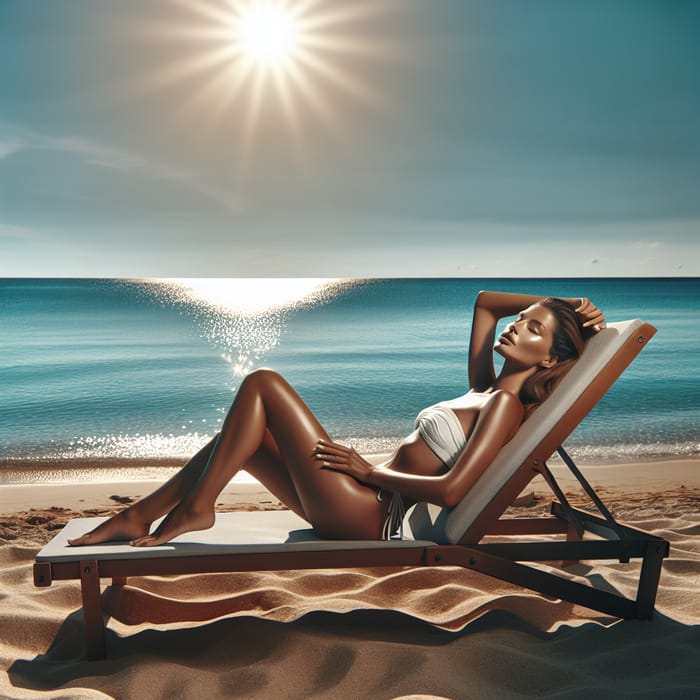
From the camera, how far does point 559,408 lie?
119 inches

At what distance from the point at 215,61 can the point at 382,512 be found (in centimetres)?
3215

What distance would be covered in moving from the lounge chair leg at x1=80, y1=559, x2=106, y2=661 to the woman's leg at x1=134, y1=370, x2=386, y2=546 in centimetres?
30

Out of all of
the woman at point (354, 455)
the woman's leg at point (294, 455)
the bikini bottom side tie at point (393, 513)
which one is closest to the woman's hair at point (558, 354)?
the woman at point (354, 455)

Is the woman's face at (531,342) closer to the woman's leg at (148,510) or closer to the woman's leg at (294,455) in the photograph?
the woman's leg at (294,455)

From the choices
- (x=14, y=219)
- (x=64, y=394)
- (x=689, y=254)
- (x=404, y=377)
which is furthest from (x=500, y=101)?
(x=64, y=394)

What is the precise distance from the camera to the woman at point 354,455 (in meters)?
3.01

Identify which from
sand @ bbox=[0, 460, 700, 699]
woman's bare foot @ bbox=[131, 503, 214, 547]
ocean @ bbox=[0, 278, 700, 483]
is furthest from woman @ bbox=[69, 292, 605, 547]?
ocean @ bbox=[0, 278, 700, 483]

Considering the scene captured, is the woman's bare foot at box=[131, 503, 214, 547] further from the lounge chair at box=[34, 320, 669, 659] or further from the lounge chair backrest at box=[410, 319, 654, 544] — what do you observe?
the lounge chair backrest at box=[410, 319, 654, 544]

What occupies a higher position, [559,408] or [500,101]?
[500,101]

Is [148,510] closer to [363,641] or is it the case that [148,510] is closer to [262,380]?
[262,380]

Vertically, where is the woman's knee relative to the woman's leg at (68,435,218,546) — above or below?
above

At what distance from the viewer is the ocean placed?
980 cm

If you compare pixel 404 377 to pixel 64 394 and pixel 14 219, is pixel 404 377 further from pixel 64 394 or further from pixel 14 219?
pixel 14 219

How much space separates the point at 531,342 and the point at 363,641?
1.42m
